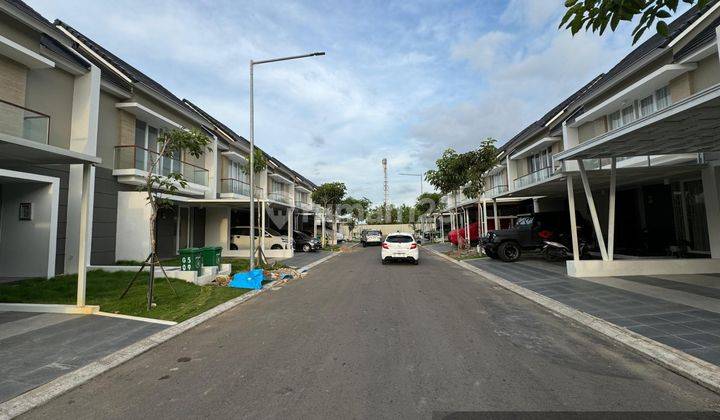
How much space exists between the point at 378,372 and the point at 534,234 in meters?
12.9

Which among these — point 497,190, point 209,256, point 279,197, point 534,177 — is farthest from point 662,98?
point 279,197

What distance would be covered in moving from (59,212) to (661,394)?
45.7 feet

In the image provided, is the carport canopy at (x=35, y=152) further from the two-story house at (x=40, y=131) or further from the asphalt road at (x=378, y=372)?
the asphalt road at (x=378, y=372)

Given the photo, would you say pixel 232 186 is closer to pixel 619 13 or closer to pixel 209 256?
pixel 209 256

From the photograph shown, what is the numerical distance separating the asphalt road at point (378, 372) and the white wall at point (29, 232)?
647 centimetres

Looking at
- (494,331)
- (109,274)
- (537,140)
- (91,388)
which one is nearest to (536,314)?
(494,331)

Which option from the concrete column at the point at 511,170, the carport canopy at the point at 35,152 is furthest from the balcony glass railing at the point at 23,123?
the concrete column at the point at 511,170

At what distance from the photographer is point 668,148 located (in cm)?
920

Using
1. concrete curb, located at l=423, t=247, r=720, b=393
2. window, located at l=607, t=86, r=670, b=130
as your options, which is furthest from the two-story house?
window, located at l=607, t=86, r=670, b=130

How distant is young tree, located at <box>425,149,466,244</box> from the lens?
786 inches

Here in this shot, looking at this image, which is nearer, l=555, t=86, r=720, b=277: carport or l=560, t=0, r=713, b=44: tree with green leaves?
l=560, t=0, r=713, b=44: tree with green leaves

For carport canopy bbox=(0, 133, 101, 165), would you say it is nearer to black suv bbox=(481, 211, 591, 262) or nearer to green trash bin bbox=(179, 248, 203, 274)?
green trash bin bbox=(179, 248, 203, 274)

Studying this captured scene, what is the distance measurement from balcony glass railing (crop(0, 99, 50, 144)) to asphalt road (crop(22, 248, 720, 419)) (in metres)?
7.77

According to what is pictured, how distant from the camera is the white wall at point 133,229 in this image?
13188 mm
